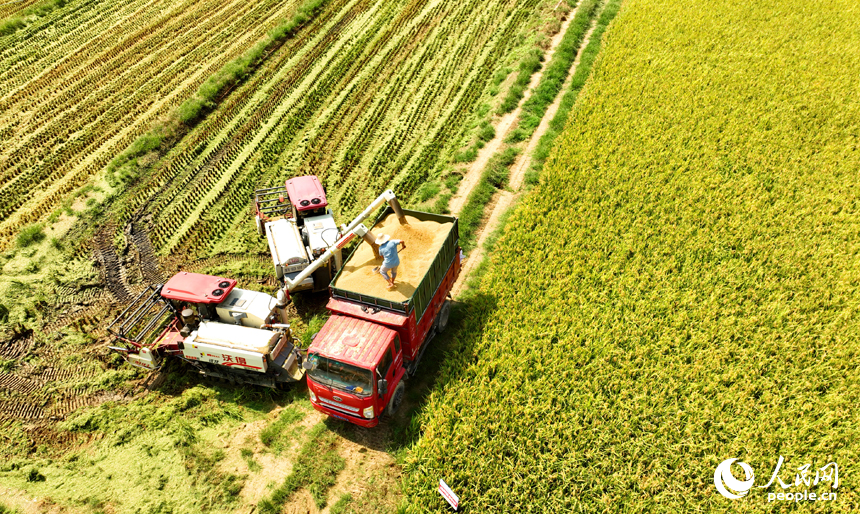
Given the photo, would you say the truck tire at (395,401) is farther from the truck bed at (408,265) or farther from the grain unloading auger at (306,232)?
the grain unloading auger at (306,232)

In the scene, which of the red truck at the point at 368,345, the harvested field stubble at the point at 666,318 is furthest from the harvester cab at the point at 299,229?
the harvested field stubble at the point at 666,318

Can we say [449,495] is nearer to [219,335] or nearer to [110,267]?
[219,335]

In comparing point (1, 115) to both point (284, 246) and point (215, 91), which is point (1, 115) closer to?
point (215, 91)

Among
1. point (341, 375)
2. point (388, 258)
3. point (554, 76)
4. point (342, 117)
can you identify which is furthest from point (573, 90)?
point (341, 375)

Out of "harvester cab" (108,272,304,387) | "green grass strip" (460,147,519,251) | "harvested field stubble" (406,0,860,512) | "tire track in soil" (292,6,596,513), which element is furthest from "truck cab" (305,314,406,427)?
"green grass strip" (460,147,519,251)

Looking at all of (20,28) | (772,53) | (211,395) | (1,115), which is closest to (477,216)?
(211,395)
